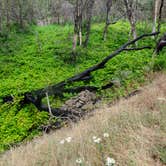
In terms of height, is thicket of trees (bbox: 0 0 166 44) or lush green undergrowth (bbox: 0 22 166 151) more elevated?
thicket of trees (bbox: 0 0 166 44)

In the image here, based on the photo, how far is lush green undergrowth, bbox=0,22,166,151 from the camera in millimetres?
8008

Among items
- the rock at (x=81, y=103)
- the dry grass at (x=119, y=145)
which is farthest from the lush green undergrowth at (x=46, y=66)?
the dry grass at (x=119, y=145)

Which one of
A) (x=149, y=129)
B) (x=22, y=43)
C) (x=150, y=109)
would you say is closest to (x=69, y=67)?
(x=22, y=43)

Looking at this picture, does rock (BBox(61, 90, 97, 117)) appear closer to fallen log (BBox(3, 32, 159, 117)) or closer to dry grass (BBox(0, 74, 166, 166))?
fallen log (BBox(3, 32, 159, 117))

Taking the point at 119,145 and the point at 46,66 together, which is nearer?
the point at 119,145

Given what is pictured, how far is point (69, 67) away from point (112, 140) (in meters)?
9.11

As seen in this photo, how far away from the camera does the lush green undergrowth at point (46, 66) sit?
8.01 metres

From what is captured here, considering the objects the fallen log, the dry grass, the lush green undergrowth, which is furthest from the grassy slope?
the dry grass

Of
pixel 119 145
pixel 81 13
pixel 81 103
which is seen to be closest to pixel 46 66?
pixel 81 13

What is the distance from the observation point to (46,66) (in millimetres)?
12234

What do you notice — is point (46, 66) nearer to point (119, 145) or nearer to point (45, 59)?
point (45, 59)

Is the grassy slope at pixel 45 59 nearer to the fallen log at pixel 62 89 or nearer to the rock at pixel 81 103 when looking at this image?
the fallen log at pixel 62 89

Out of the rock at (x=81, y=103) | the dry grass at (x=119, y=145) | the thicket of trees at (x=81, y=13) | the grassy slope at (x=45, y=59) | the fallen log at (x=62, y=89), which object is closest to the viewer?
the dry grass at (x=119, y=145)

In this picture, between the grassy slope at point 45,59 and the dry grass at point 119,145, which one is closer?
the dry grass at point 119,145
